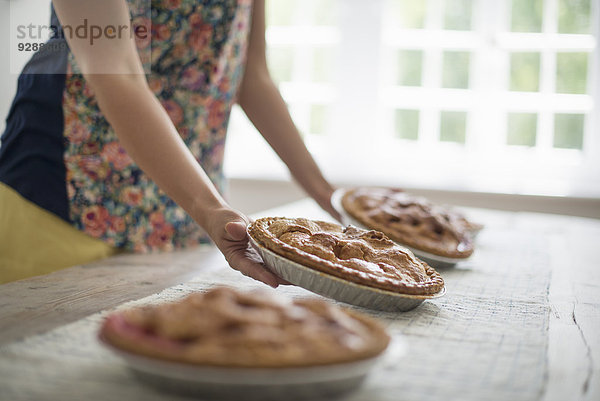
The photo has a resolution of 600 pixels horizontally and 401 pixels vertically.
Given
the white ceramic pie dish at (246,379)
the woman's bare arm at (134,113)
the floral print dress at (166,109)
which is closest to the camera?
the white ceramic pie dish at (246,379)

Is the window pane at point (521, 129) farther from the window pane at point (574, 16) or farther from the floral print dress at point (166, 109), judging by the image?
the floral print dress at point (166, 109)

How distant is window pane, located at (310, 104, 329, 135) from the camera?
348cm

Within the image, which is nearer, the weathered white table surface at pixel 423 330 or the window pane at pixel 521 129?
the weathered white table surface at pixel 423 330

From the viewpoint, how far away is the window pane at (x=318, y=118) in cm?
348

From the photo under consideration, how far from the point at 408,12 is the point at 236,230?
2.65 m

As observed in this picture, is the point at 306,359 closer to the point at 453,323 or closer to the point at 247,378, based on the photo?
the point at 247,378

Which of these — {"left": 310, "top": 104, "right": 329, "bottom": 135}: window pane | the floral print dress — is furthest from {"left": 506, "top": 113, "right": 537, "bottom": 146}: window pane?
the floral print dress

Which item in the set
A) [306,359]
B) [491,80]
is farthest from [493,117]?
[306,359]

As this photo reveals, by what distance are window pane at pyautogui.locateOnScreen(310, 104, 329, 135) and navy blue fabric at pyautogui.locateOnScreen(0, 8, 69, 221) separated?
90.6 inches

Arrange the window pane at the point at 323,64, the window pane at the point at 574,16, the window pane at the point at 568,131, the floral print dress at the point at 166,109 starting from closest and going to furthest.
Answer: the floral print dress at the point at 166,109 < the window pane at the point at 574,16 < the window pane at the point at 568,131 < the window pane at the point at 323,64

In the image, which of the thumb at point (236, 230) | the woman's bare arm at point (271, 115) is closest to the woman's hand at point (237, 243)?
the thumb at point (236, 230)

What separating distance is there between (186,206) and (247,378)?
0.51m

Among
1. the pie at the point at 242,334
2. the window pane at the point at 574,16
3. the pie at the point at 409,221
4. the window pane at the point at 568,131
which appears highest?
the window pane at the point at 574,16

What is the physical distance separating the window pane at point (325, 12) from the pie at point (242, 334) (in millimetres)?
2968
